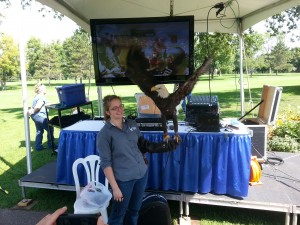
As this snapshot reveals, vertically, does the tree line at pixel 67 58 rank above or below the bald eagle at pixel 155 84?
above

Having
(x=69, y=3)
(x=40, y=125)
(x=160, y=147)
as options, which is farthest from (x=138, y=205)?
(x=40, y=125)

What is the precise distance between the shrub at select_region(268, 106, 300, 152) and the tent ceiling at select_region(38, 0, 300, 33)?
96.9 inches

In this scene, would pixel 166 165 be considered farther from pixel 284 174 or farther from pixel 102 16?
pixel 102 16

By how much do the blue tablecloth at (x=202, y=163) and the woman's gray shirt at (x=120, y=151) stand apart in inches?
46.0

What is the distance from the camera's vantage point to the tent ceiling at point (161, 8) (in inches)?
184

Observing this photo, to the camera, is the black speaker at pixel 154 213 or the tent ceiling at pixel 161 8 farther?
the tent ceiling at pixel 161 8

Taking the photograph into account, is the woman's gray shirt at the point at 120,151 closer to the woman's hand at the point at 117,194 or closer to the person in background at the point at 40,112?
the woman's hand at the point at 117,194

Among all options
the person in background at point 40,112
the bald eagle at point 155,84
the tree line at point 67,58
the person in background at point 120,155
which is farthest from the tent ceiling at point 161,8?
the tree line at point 67,58

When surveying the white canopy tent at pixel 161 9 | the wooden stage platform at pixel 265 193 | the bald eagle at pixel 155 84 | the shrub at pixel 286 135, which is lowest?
the wooden stage platform at pixel 265 193

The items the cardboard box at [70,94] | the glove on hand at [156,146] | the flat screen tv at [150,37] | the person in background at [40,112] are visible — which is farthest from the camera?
the person in background at [40,112]

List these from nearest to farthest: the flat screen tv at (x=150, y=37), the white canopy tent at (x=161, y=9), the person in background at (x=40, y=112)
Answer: the flat screen tv at (x=150, y=37), the white canopy tent at (x=161, y=9), the person in background at (x=40, y=112)

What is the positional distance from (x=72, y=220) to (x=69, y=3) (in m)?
4.34

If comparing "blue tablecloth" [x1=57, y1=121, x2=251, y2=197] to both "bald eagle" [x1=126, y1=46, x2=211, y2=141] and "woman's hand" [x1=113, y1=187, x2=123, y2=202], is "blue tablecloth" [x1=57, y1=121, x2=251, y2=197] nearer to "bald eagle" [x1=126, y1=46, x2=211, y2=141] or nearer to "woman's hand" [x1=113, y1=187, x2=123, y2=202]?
"woman's hand" [x1=113, y1=187, x2=123, y2=202]

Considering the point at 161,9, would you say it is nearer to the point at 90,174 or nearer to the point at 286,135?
the point at 90,174
